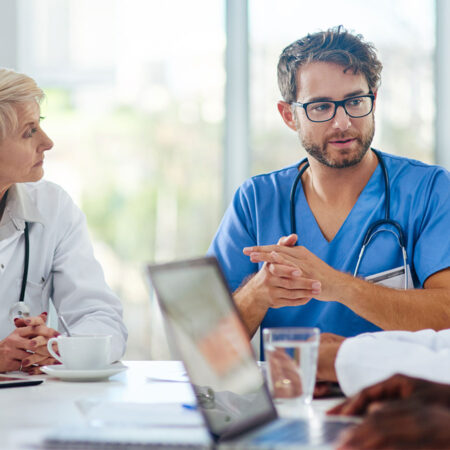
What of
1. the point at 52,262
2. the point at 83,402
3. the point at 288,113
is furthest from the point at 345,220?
the point at 83,402

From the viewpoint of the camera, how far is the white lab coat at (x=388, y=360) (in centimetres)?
90

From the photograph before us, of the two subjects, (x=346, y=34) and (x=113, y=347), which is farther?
(x=346, y=34)

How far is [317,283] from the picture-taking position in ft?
4.95

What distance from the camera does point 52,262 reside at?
1.82m

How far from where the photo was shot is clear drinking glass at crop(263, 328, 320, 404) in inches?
36.3

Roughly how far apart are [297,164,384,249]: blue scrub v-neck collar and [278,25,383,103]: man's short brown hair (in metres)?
0.27

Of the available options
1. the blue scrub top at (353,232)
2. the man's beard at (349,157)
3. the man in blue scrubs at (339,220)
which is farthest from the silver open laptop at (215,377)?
the man's beard at (349,157)

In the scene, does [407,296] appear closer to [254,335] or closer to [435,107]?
[254,335]

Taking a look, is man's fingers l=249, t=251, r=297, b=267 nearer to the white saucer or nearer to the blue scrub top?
the blue scrub top

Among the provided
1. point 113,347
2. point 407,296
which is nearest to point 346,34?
point 407,296

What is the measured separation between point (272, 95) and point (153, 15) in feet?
2.23

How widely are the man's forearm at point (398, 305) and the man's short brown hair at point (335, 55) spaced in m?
0.62

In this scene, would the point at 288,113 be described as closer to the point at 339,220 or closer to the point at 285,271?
the point at 339,220

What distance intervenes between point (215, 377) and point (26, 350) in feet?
2.47
